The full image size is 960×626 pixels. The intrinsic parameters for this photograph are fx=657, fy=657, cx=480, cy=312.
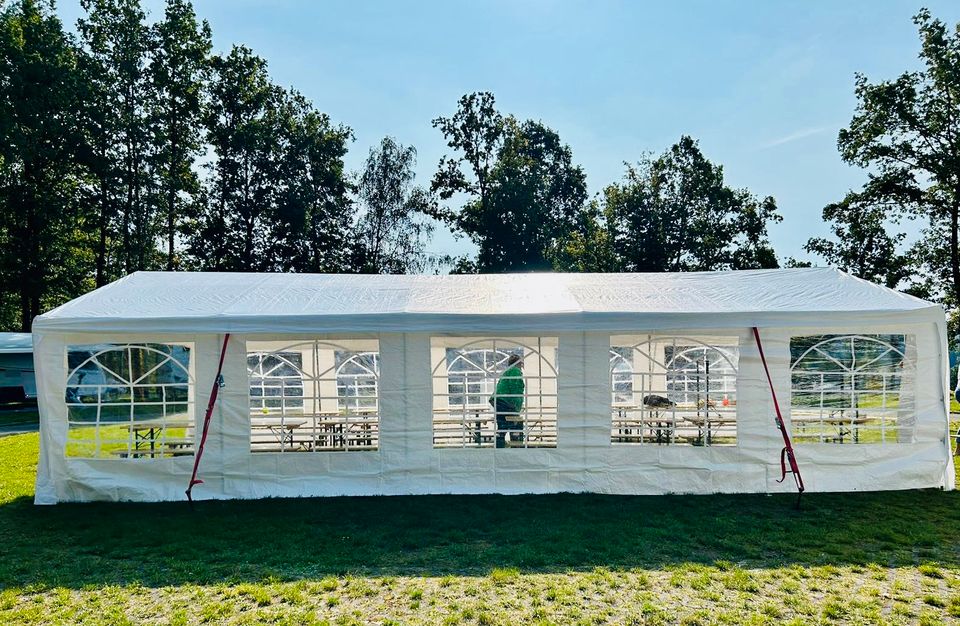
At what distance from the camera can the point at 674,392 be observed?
6520 mm

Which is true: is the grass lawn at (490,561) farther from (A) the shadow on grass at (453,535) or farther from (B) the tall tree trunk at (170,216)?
(B) the tall tree trunk at (170,216)

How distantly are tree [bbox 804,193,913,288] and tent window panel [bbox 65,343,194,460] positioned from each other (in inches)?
893

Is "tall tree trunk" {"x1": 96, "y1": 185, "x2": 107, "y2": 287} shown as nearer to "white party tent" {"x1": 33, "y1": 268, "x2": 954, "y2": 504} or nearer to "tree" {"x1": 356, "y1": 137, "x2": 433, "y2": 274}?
"tree" {"x1": 356, "y1": 137, "x2": 433, "y2": 274}

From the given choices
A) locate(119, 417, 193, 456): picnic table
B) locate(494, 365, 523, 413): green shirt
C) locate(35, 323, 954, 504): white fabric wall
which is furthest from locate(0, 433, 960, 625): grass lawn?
locate(494, 365, 523, 413): green shirt

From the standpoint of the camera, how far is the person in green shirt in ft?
23.7

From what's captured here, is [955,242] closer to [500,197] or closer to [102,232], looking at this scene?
[500,197]

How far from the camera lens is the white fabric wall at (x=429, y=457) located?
7023mm

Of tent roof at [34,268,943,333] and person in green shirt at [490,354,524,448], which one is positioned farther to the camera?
person in green shirt at [490,354,524,448]

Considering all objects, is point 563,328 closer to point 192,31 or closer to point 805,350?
point 805,350

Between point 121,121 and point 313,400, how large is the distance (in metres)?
18.0

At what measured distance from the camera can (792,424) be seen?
7188 mm

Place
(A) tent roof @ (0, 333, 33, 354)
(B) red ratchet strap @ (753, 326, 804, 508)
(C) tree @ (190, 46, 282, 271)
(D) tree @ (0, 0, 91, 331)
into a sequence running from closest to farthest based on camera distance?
(B) red ratchet strap @ (753, 326, 804, 508)
(A) tent roof @ (0, 333, 33, 354)
(D) tree @ (0, 0, 91, 331)
(C) tree @ (190, 46, 282, 271)

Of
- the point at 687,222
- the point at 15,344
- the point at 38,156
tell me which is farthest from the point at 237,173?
the point at 687,222

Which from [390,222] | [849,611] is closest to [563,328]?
[849,611]
